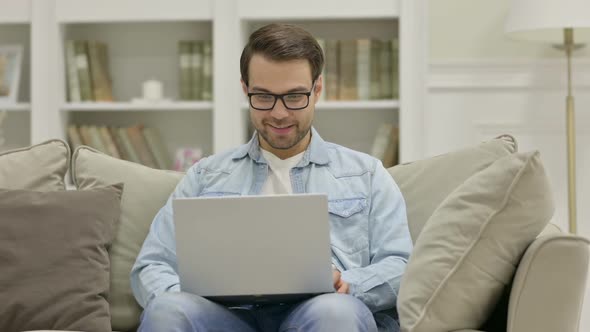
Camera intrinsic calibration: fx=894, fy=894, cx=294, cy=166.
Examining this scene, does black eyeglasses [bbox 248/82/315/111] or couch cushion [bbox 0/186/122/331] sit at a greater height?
black eyeglasses [bbox 248/82/315/111]

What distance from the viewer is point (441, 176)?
2.23 m

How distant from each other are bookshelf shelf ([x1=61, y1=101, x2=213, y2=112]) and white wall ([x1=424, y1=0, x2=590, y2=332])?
0.99 meters

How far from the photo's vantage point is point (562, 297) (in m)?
1.69

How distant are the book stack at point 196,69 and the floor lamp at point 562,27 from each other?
129cm

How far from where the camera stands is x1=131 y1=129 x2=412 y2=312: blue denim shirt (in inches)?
78.6

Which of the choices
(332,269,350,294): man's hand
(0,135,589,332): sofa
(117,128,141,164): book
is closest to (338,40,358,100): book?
(117,128,141,164): book

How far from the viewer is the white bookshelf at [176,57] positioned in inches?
149

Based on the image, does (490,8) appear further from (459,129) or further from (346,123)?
(346,123)

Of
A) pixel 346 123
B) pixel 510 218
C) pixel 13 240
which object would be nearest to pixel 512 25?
pixel 346 123

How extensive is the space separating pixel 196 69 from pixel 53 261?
6.61 ft

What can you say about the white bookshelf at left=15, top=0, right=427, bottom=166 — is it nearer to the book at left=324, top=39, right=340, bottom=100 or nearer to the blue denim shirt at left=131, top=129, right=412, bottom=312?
the book at left=324, top=39, right=340, bottom=100

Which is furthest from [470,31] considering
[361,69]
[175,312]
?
[175,312]

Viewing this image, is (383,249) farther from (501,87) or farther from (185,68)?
(185,68)

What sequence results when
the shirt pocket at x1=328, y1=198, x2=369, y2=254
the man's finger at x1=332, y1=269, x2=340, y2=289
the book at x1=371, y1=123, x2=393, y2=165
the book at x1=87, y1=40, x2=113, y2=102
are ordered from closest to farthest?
the man's finger at x1=332, y1=269, x2=340, y2=289, the shirt pocket at x1=328, y1=198, x2=369, y2=254, the book at x1=371, y1=123, x2=393, y2=165, the book at x1=87, y1=40, x2=113, y2=102
